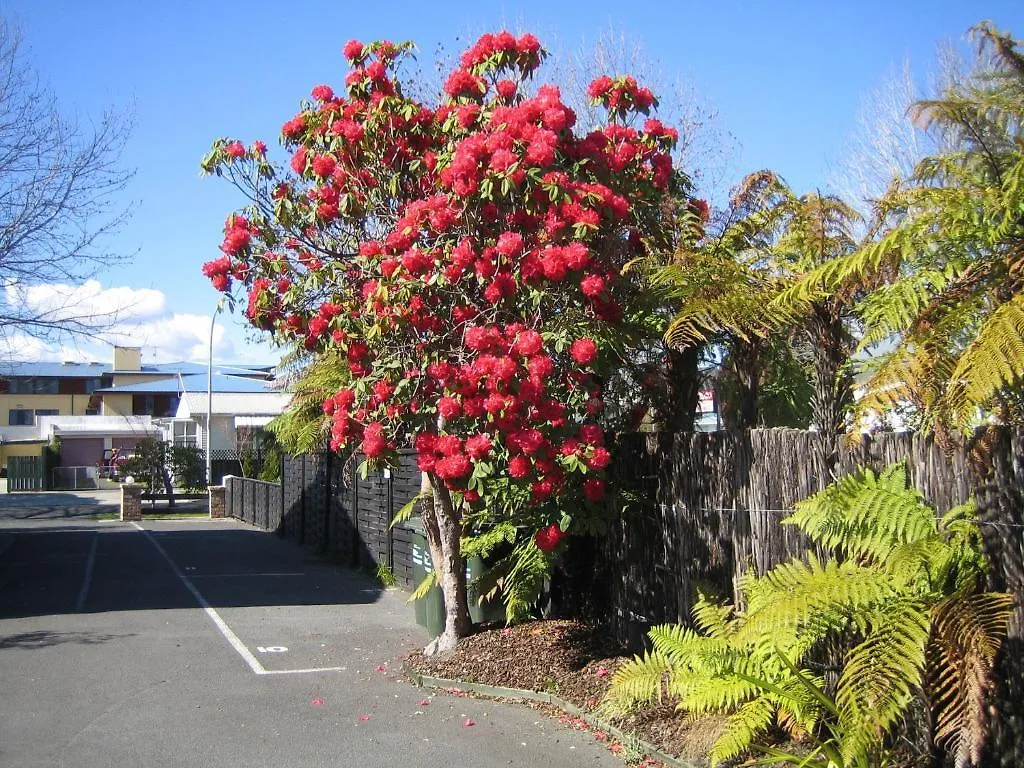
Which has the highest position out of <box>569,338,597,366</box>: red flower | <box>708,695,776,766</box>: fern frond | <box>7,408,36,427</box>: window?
<box>7,408,36,427</box>: window

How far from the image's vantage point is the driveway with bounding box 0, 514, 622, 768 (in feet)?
22.4

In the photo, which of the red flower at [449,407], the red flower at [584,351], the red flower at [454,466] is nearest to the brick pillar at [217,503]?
the red flower at [454,466]

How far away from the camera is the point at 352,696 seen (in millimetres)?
8297

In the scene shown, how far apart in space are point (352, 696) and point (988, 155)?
6.07 m

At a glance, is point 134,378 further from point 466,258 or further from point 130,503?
point 466,258

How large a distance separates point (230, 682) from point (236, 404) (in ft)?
124

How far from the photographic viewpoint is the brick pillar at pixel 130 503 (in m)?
30.1

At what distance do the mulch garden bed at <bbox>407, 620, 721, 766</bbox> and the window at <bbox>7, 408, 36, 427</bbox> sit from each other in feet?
241

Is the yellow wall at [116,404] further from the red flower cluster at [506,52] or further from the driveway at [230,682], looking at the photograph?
the red flower cluster at [506,52]

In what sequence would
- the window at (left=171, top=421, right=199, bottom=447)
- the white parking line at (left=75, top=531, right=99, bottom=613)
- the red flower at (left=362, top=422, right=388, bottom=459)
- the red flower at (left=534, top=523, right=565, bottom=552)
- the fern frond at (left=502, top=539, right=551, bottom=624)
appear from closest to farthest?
the red flower at (left=362, top=422, right=388, bottom=459)
the red flower at (left=534, top=523, right=565, bottom=552)
the fern frond at (left=502, top=539, right=551, bottom=624)
the white parking line at (left=75, top=531, right=99, bottom=613)
the window at (left=171, top=421, right=199, bottom=447)

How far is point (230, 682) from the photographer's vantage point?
8844mm

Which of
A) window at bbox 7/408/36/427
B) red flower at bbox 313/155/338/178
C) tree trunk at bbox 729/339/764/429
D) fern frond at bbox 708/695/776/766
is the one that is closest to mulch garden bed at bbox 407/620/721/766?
fern frond at bbox 708/695/776/766

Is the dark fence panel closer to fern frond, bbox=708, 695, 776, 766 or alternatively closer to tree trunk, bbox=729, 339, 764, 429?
tree trunk, bbox=729, 339, 764, 429

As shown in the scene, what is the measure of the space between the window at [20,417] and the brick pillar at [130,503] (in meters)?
49.4
